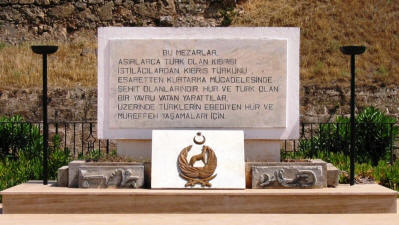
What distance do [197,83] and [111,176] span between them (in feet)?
5.94

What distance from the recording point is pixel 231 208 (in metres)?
9.09

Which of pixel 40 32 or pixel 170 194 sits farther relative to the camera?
pixel 40 32

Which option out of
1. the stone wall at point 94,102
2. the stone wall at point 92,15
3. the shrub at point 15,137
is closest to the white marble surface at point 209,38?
the shrub at point 15,137

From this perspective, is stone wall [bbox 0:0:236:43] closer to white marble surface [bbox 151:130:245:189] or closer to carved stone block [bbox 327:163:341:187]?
white marble surface [bbox 151:130:245:189]

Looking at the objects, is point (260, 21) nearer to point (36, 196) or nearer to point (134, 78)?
point (134, 78)

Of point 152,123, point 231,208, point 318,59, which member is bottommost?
point 231,208

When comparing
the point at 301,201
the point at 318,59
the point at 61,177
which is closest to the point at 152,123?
the point at 61,177

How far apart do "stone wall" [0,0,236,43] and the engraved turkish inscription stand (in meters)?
14.0

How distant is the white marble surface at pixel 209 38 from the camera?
10555mm

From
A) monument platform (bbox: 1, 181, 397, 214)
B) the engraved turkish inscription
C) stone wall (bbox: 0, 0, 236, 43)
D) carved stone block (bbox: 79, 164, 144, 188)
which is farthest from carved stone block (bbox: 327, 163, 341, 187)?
stone wall (bbox: 0, 0, 236, 43)

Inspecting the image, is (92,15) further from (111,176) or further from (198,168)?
(198,168)

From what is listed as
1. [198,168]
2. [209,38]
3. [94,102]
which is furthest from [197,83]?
[94,102]

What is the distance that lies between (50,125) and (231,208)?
398 inches

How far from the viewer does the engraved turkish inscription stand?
34.3 ft
